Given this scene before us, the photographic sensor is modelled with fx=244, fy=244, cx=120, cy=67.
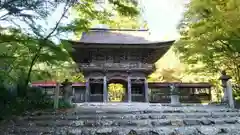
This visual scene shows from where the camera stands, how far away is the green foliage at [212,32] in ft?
40.6

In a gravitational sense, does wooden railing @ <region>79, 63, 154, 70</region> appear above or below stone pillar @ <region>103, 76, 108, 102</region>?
above

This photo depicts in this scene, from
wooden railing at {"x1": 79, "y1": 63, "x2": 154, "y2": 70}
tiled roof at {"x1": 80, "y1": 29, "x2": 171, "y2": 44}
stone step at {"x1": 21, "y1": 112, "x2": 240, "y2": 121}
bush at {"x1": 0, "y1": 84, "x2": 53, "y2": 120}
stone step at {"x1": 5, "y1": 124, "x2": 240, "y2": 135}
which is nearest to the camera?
stone step at {"x1": 5, "y1": 124, "x2": 240, "y2": 135}

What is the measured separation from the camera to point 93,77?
17703 mm

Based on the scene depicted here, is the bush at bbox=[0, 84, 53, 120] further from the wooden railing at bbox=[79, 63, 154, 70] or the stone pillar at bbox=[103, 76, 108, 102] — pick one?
the wooden railing at bbox=[79, 63, 154, 70]

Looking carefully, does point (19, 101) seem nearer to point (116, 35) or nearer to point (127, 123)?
point (127, 123)

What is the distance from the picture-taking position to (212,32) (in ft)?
43.5

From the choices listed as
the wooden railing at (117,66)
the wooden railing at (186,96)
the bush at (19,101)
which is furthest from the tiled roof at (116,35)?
the bush at (19,101)

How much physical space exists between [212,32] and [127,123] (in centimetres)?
828

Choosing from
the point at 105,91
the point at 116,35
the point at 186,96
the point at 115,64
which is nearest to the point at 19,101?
the point at 105,91

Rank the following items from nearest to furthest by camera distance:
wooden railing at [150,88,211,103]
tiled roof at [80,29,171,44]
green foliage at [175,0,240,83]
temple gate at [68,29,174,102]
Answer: green foliage at [175,0,240,83] < temple gate at [68,29,174,102] < wooden railing at [150,88,211,103] < tiled roof at [80,29,171,44]

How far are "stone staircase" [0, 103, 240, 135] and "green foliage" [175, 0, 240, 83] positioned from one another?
4.70 m

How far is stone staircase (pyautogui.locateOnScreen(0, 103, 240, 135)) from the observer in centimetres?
656

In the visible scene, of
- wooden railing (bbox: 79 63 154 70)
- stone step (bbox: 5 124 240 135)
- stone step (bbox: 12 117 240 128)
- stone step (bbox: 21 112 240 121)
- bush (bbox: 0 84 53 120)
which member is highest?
wooden railing (bbox: 79 63 154 70)

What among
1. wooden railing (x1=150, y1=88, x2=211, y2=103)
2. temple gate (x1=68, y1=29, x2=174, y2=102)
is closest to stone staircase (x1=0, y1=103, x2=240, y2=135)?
wooden railing (x1=150, y1=88, x2=211, y2=103)
